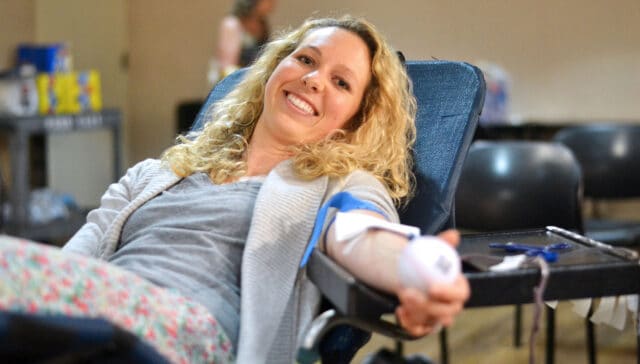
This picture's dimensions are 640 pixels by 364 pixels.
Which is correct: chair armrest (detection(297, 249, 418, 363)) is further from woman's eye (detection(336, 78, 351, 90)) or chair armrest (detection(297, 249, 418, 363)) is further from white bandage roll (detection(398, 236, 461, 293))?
woman's eye (detection(336, 78, 351, 90))

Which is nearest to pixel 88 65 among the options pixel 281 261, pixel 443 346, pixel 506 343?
pixel 506 343

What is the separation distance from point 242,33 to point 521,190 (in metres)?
2.38

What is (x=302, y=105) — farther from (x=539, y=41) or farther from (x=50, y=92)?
(x=539, y=41)

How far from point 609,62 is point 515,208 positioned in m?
2.54

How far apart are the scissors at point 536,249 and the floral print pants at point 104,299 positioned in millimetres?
422

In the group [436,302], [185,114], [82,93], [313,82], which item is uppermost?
[313,82]

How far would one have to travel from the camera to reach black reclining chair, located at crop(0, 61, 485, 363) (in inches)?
40.6

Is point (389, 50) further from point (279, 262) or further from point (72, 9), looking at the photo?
point (72, 9)

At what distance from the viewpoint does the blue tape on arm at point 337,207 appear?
4.35 ft

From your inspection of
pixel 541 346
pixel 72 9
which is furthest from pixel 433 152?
pixel 72 9

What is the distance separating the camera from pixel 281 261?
1385 millimetres

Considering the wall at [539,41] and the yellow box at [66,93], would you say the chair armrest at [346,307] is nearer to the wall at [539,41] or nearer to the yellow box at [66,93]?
the yellow box at [66,93]

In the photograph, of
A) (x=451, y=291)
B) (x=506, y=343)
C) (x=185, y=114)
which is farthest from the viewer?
(x=185, y=114)

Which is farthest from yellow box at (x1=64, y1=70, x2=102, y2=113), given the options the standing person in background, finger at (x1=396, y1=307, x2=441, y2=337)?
finger at (x1=396, y1=307, x2=441, y2=337)
